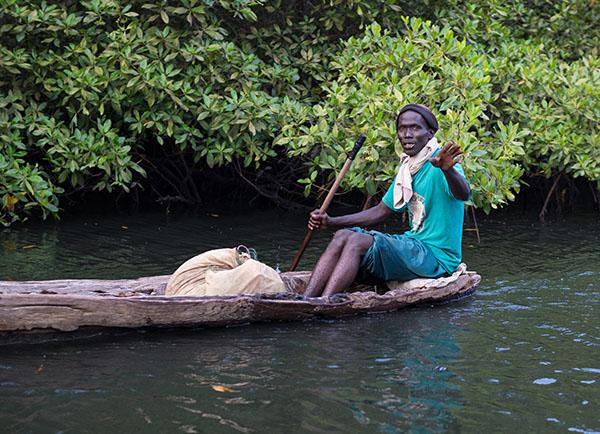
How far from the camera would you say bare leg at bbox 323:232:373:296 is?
19.6 feet

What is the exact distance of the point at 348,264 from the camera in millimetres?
5980

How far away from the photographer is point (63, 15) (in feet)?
29.7

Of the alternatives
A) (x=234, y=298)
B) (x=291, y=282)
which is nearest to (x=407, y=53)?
(x=291, y=282)

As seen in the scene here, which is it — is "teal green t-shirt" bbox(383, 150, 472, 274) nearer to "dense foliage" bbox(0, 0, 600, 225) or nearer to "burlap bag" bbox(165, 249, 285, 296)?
"burlap bag" bbox(165, 249, 285, 296)

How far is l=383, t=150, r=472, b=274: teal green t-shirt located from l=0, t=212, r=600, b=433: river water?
37 cm

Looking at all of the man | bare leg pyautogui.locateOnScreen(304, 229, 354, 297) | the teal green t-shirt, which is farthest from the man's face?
bare leg pyautogui.locateOnScreen(304, 229, 354, 297)

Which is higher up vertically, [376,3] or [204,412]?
[376,3]

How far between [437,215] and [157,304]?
6.23 ft

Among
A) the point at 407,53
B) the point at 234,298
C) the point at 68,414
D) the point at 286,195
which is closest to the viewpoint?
the point at 68,414

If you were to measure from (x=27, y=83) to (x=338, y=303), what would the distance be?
15.8ft

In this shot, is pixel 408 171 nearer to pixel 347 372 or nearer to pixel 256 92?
pixel 347 372

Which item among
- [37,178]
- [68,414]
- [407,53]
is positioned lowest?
[68,414]

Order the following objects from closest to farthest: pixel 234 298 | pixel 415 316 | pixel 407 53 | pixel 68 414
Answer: pixel 68 414, pixel 234 298, pixel 415 316, pixel 407 53

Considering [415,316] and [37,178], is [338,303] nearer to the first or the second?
[415,316]
